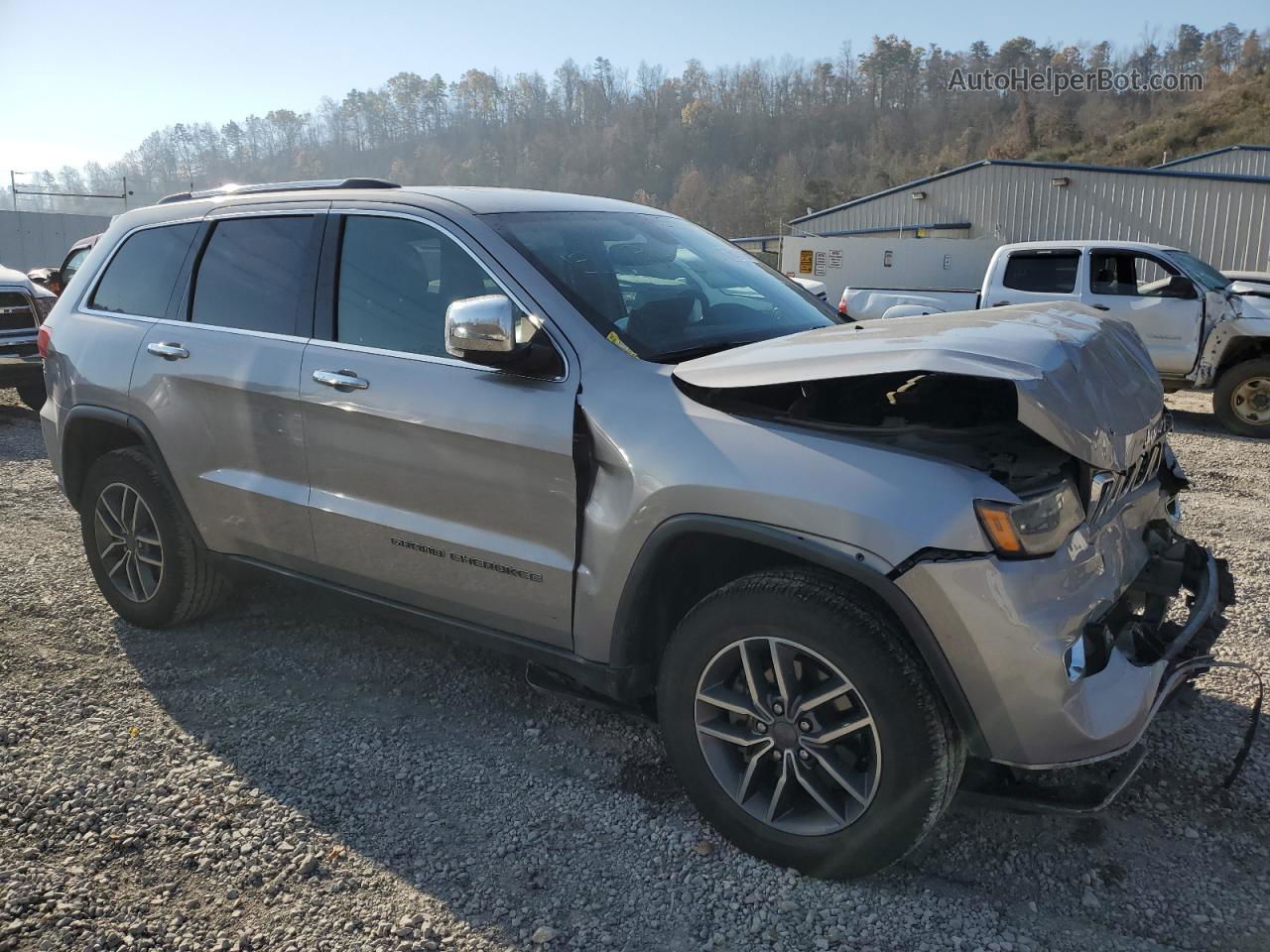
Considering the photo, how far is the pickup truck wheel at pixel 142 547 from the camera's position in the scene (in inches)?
169

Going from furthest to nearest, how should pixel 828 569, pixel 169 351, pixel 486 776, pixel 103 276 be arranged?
pixel 103 276
pixel 169 351
pixel 486 776
pixel 828 569

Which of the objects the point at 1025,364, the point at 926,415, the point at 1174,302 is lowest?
the point at 1174,302

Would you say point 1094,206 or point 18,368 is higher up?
point 1094,206

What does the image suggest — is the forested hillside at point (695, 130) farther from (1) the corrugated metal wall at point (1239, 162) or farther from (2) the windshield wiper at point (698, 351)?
(2) the windshield wiper at point (698, 351)

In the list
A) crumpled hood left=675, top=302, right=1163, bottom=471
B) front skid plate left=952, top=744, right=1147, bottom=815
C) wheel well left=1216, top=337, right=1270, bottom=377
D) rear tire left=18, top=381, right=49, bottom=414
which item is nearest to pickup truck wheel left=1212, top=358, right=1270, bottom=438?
wheel well left=1216, top=337, right=1270, bottom=377

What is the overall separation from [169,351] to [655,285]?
2.06 metres

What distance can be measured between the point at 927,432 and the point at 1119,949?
1370mm

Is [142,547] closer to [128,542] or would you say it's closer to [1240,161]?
[128,542]

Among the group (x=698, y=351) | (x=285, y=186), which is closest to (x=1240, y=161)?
(x=285, y=186)

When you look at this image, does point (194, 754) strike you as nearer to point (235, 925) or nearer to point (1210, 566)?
point (235, 925)

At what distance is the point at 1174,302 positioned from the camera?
34.1 feet

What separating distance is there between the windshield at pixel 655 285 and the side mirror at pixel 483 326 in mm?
284

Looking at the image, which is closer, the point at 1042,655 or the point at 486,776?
the point at 1042,655

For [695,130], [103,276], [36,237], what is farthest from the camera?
[695,130]
